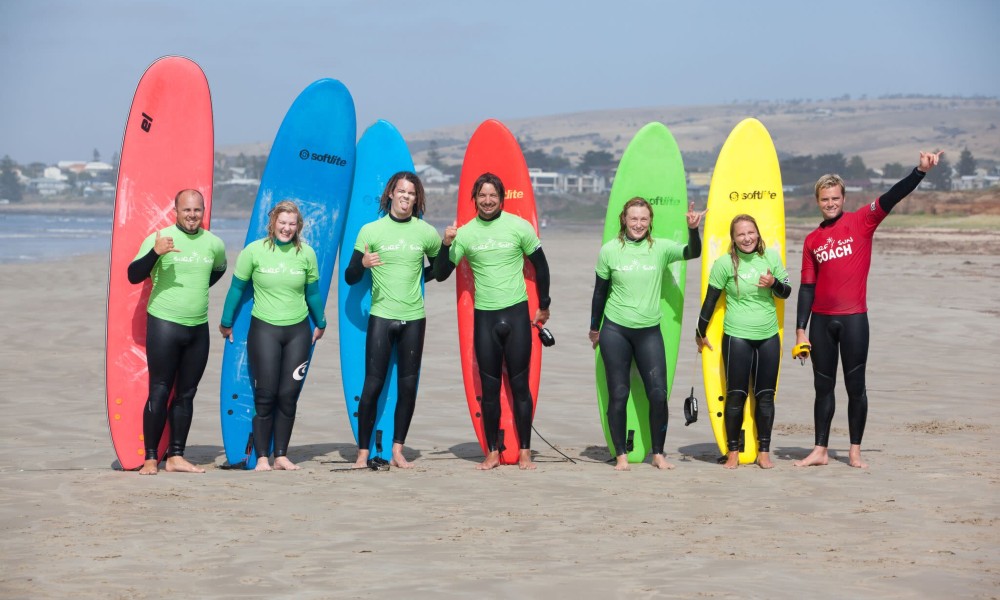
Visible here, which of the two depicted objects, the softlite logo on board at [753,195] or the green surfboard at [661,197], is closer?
the green surfboard at [661,197]

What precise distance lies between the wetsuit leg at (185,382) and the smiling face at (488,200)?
1.37m

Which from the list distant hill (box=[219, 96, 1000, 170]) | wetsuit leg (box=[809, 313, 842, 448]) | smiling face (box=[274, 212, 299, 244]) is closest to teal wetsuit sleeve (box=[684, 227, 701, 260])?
wetsuit leg (box=[809, 313, 842, 448])

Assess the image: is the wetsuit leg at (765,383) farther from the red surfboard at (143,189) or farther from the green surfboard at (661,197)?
the red surfboard at (143,189)

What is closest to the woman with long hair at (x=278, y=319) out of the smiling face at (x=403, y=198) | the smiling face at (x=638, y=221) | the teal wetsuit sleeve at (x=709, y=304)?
the smiling face at (x=403, y=198)

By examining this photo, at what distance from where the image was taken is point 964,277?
15766mm

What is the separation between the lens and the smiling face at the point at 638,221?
5.14 meters

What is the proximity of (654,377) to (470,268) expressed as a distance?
3.60 feet

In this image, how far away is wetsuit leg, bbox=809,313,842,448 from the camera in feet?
16.7

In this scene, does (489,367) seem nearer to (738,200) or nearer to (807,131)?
(738,200)

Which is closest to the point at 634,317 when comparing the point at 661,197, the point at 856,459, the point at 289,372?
the point at 661,197

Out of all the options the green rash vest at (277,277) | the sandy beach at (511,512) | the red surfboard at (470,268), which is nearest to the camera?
the sandy beach at (511,512)

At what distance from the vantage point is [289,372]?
16.5 ft

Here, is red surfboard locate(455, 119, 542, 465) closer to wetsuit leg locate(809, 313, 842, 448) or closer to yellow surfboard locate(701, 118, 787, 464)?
yellow surfboard locate(701, 118, 787, 464)

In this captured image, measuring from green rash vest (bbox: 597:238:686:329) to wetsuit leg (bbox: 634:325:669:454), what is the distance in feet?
0.22
